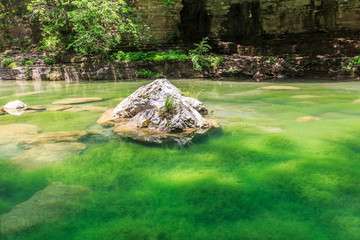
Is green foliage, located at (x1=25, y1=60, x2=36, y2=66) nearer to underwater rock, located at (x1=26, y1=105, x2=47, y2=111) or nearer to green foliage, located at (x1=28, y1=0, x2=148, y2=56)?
green foliage, located at (x1=28, y1=0, x2=148, y2=56)

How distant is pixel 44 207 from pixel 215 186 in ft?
3.99

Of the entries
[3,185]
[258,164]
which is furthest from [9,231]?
[258,164]

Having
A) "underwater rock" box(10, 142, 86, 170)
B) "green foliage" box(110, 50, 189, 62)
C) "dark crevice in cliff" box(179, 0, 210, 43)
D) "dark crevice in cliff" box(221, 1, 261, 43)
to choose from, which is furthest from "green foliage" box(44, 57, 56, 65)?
"underwater rock" box(10, 142, 86, 170)

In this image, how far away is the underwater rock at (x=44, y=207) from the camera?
163cm

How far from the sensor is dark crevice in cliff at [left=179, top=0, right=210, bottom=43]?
1475cm

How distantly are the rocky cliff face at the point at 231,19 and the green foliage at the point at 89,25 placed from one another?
1.32m

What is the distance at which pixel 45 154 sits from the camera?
2736 millimetres

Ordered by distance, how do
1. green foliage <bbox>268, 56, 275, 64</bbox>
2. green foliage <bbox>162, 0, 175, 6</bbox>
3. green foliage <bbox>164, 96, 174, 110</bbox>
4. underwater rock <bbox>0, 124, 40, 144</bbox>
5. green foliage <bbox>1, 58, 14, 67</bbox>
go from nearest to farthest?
underwater rock <bbox>0, 124, 40, 144</bbox> → green foliage <bbox>164, 96, 174, 110</bbox> → green foliage <bbox>268, 56, 275, 64</bbox> → green foliage <bbox>1, 58, 14, 67</bbox> → green foliage <bbox>162, 0, 175, 6</bbox>

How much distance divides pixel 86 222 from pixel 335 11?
13907 millimetres

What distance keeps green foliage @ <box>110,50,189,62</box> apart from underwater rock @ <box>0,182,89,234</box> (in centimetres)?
1128

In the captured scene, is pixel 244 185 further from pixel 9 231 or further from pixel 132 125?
pixel 132 125

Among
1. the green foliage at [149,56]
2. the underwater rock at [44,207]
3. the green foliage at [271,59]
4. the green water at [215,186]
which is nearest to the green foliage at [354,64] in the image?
the green foliage at [271,59]

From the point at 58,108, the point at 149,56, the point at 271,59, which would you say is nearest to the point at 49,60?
the point at 149,56

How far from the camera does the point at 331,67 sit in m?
11.3
